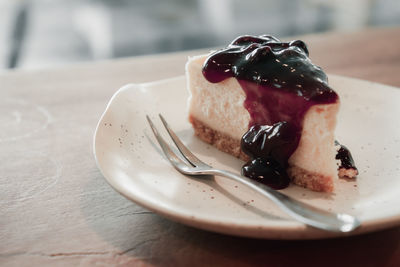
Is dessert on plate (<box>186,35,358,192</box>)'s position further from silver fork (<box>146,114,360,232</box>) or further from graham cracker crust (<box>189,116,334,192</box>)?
silver fork (<box>146,114,360,232</box>)

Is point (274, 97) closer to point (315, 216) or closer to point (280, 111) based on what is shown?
point (280, 111)

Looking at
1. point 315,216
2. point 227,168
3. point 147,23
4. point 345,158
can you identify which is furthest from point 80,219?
point 147,23

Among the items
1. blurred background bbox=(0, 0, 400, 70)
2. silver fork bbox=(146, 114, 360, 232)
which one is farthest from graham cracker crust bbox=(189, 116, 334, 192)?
blurred background bbox=(0, 0, 400, 70)

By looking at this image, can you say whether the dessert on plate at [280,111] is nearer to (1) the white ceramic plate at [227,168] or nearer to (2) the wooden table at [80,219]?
(1) the white ceramic plate at [227,168]

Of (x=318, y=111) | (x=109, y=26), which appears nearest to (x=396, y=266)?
(x=318, y=111)

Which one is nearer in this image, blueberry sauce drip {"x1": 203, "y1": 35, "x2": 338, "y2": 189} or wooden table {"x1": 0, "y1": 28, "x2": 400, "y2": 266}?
wooden table {"x1": 0, "y1": 28, "x2": 400, "y2": 266}

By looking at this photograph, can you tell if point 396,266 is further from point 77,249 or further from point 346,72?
point 346,72
